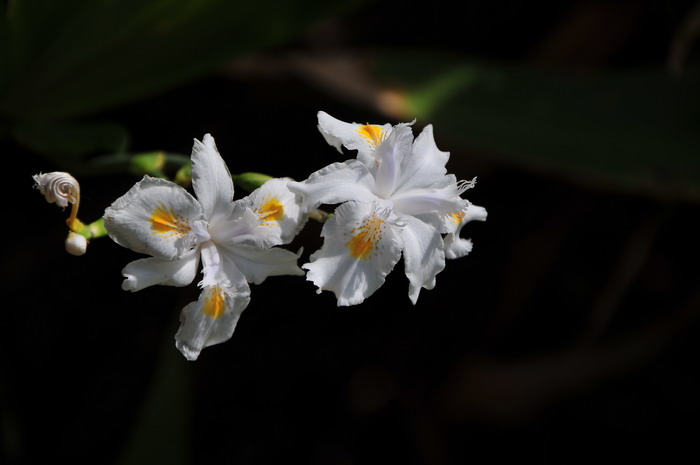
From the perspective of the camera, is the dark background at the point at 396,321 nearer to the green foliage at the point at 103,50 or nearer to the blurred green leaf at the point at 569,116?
the blurred green leaf at the point at 569,116

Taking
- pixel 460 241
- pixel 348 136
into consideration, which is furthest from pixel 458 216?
pixel 348 136

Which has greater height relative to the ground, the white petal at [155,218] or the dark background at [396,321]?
the white petal at [155,218]

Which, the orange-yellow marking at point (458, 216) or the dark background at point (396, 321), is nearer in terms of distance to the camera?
the orange-yellow marking at point (458, 216)

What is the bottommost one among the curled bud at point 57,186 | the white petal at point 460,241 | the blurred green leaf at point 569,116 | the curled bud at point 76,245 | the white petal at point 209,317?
the blurred green leaf at point 569,116

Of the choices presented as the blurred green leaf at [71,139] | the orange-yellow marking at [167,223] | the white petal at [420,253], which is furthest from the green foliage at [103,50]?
the white petal at [420,253]

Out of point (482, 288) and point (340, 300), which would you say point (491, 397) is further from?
point (340, 300)

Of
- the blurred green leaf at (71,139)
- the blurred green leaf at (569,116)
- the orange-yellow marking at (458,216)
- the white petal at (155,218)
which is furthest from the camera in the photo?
the blurred green leaf at (569,116)

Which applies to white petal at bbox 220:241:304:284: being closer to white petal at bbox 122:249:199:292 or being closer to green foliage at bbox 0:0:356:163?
white petal at bbox 122:249:199:292

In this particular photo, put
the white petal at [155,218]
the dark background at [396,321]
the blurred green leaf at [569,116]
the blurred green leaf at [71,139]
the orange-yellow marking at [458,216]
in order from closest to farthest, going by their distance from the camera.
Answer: the white petal at [155,218], the orange-yellow marking at [458,216], the blurred green leaf at [71,139], the blurred green leaf at [569,116], the dark background at [396,321]
